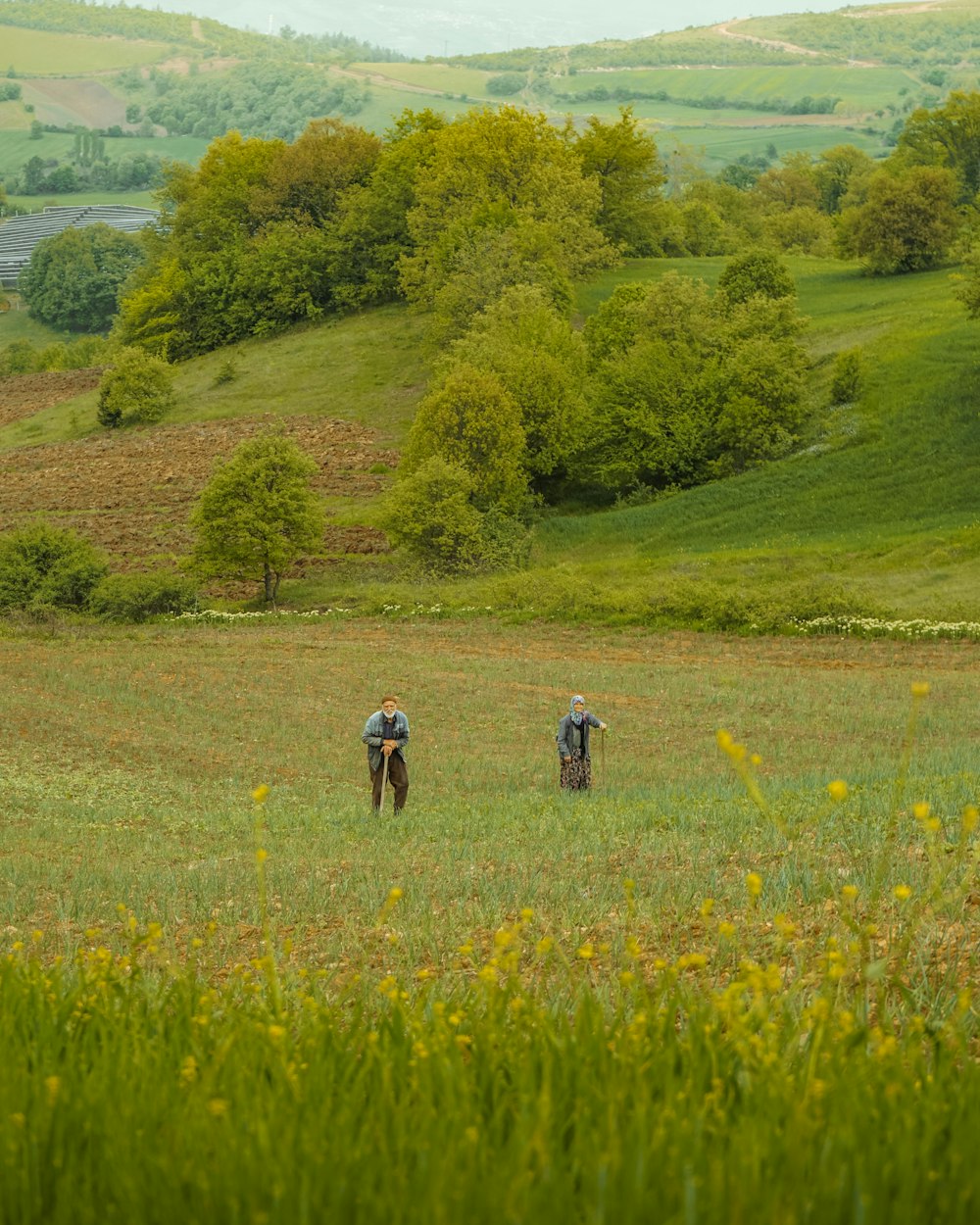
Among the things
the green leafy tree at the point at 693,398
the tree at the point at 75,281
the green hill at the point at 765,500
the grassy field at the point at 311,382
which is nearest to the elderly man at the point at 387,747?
the green hill at the point at 765,500

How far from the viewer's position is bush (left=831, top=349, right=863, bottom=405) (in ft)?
217

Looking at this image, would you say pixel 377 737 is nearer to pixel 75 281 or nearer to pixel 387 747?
pixel 387 747

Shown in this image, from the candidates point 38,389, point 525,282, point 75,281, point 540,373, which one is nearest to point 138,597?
point 540,373

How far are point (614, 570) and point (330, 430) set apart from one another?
27401 millimetres

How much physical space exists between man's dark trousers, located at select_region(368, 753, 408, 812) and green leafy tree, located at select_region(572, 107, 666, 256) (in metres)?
80.2

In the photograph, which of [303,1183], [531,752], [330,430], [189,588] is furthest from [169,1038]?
[330,430]

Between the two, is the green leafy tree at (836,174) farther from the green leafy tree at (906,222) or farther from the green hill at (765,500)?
the green hill at (765,500)

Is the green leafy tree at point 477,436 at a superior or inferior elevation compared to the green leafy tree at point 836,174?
inferior

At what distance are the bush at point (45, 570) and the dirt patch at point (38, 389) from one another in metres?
42.2

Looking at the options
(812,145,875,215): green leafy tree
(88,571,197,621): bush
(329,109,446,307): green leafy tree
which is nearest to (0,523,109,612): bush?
(88,571,197,621): bush

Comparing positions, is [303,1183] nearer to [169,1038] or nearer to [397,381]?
[169,1038]

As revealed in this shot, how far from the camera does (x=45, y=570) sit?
48.7m

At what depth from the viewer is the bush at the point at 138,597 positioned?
155ft

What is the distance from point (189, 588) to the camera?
49688mm
